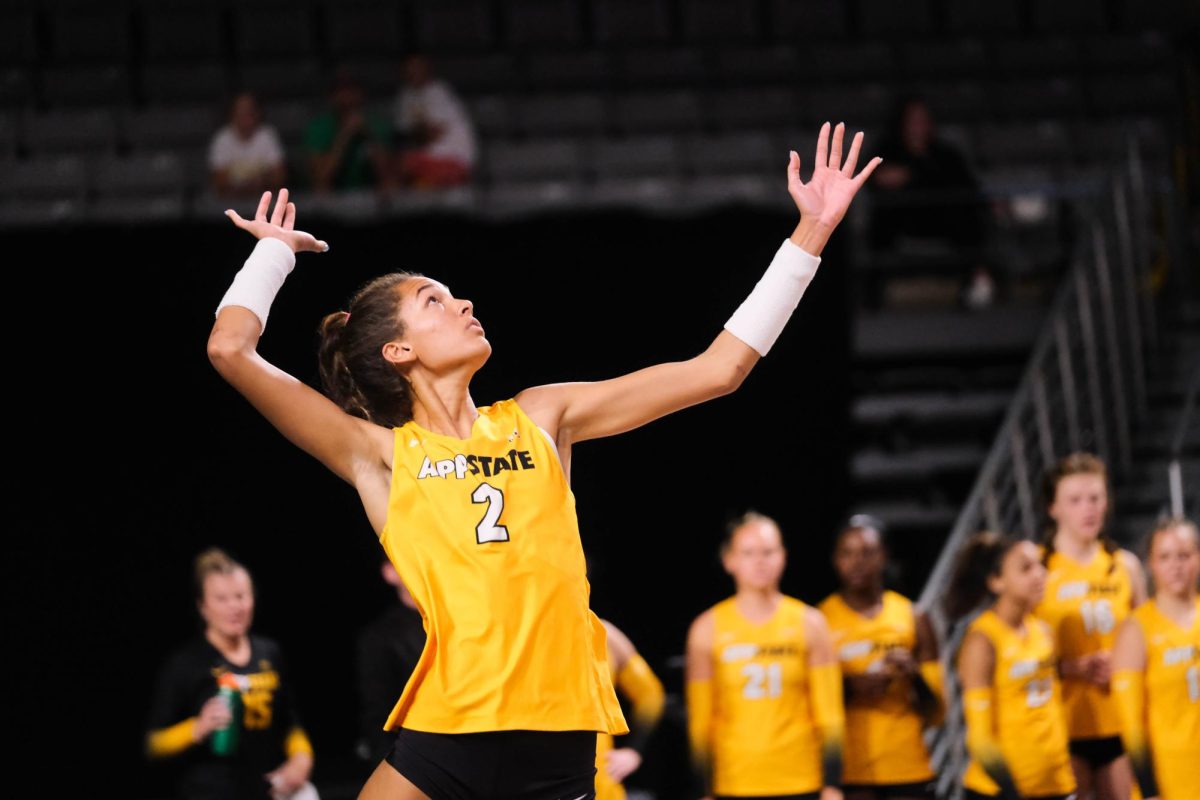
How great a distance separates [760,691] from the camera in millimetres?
6441

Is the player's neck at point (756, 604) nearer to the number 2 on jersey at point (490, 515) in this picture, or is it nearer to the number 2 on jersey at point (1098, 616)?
the number 2 on jersey at point (1098, 616)

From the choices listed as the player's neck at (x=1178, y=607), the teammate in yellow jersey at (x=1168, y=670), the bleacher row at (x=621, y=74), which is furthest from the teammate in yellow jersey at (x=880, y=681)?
the bleacher row at (x=621, y=74)

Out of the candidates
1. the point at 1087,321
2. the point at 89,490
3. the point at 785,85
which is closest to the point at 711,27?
the point at 785,85

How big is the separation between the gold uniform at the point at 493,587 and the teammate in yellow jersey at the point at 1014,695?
11.4ft

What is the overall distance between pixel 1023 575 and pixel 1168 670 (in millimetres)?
597

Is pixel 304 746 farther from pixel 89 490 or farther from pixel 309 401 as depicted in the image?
pixel 309 401

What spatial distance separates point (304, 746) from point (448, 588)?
11.3 ft

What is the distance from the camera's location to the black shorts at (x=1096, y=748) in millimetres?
6730

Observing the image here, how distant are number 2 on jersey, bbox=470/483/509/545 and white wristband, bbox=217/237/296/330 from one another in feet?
1.71

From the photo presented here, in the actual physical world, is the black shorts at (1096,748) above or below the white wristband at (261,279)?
below

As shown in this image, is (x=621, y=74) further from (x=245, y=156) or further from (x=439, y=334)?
(x=439, y=334)

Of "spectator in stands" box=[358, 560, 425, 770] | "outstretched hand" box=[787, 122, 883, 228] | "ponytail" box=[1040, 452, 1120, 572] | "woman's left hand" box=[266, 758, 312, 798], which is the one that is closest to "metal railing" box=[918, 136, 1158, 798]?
"ponytail" box=[1040, 452, 1120, 572]

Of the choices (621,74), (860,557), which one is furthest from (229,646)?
Result: (621,74)

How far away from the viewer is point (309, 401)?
312 cm
